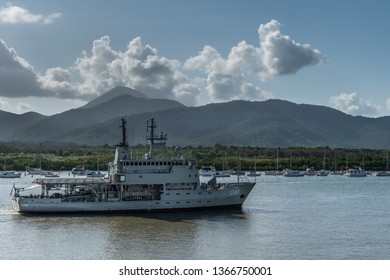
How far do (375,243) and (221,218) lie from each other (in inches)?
534

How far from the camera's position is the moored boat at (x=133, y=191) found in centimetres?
4700

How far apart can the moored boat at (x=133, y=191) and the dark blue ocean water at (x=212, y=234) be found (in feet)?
3.49

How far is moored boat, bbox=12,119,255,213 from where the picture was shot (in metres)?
47.0

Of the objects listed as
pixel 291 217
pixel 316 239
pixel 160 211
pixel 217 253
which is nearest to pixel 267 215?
pixel 291 217

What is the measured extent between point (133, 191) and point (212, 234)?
37.9 ft

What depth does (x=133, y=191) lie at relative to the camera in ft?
158

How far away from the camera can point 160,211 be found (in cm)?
4734

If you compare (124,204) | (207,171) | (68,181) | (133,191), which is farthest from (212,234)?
(207,171)

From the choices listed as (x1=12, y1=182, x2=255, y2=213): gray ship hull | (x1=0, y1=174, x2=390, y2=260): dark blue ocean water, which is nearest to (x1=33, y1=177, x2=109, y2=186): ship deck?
(x1=12, y1=182, x2=255, y2=213): gray ship hull

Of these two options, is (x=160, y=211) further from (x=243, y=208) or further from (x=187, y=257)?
(x=187, y=257)

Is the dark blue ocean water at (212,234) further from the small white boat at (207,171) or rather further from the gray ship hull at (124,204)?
the small white boat at (207,171)

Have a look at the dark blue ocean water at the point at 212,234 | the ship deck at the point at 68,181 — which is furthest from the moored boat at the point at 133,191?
the dark blue ocean water at the point at 212,234

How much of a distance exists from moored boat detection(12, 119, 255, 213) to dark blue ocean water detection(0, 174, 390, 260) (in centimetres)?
106

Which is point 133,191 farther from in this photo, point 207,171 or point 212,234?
point 207,171
